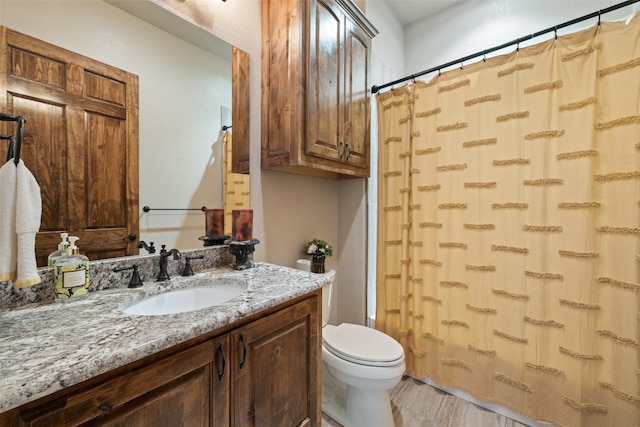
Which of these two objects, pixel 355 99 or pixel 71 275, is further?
pixel 355 99

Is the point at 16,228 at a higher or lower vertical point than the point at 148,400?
higher

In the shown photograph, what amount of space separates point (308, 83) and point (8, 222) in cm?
114

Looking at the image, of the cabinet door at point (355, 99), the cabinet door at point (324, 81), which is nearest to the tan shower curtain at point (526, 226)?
the cabinet door at point (355, 99)

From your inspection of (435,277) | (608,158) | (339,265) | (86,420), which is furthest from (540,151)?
(86,420)

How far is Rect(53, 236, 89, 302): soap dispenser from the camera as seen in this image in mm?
744

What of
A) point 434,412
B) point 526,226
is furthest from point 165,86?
point 434,412

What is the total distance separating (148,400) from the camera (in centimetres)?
57

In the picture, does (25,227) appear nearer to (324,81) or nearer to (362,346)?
(324,81)

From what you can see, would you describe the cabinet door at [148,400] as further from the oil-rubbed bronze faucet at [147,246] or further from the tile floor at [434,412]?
the tile floor at [434,412]

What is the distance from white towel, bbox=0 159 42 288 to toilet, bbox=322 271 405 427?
47.9 inches

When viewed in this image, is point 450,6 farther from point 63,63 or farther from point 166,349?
point 166,349

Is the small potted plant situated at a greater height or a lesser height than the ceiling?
lesser

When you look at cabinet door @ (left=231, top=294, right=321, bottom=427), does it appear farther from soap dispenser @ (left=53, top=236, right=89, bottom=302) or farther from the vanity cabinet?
soap dispenser @ (left=53, top=236, right=89, bottom=302)

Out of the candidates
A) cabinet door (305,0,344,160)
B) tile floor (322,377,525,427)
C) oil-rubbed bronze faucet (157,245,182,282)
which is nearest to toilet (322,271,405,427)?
tile floor (322,377,525,427)
